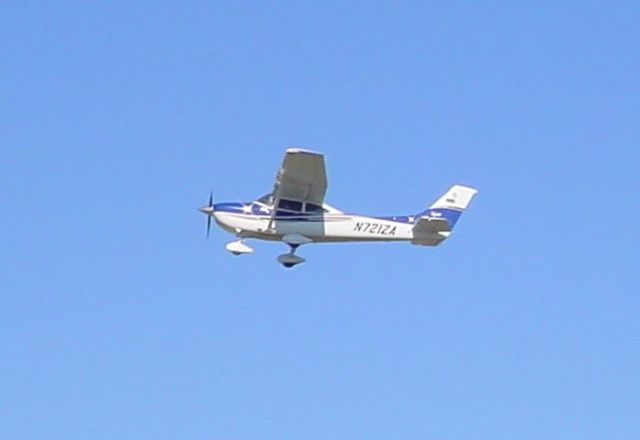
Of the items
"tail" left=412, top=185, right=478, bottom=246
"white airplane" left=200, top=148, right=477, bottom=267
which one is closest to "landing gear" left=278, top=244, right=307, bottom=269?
"white airplane" left=200, top=148, right=477, bottom=267

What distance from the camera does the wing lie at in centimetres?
4491

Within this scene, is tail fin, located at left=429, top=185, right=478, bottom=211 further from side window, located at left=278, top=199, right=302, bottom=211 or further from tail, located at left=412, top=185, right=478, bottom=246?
side window, located at left=278, top=199, right=302, bottom=211

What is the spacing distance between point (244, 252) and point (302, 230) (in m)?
1.92

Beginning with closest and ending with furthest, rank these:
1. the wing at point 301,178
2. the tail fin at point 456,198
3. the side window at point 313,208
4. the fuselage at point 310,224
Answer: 1. the wing at point 301,178
2. the fuselage at point 310,224
3. the side window at point 313,208
4. the tail fin at point 456,198

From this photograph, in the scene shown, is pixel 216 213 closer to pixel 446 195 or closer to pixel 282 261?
pixel 282 261

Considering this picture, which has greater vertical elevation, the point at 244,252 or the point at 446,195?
the point at 446,195

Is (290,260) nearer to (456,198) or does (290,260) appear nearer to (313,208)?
(313,208)

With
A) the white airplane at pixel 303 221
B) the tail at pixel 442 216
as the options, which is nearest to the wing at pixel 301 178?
the white airplane at pixel 303 221

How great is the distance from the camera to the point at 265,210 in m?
46.2

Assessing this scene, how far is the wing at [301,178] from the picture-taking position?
44.9m

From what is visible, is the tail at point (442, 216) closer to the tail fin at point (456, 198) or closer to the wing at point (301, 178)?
the tail fin at point (456, 198)

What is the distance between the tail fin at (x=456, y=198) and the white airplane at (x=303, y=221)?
2458 millimetres

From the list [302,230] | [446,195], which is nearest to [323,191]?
[302,230]

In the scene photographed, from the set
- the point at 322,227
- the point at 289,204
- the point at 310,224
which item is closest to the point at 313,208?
the point at 310,224
